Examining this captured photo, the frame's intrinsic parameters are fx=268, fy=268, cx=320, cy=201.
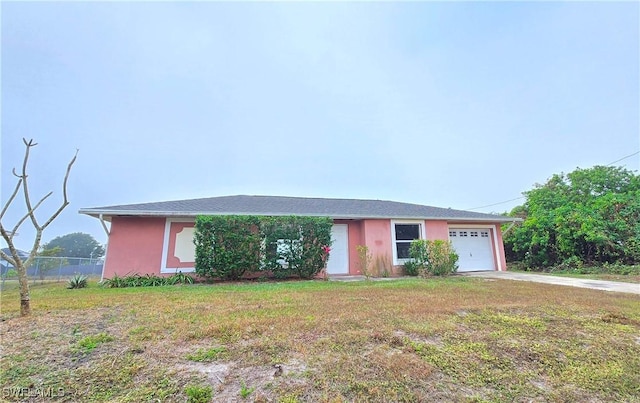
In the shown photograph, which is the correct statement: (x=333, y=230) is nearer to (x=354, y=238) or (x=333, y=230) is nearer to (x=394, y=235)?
(x=354, y=238)

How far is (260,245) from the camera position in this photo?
937cm

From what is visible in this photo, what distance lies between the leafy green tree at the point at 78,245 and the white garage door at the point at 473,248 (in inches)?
2287

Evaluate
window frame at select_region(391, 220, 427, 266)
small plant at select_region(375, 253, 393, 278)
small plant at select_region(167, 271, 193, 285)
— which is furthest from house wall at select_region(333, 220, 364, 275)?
small plant at select_region(167, 271, 193, 285)

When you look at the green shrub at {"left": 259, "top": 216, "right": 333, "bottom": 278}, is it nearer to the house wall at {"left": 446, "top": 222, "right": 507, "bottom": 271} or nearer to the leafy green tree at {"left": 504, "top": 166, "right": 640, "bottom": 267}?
the house wall at {"left": 446, "top": 222, "right": 507, "bottom": 271}

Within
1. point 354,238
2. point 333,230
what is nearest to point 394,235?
point 354,238

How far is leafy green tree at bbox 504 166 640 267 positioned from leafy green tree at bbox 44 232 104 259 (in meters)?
61.1

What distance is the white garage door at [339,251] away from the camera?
36.8 feet

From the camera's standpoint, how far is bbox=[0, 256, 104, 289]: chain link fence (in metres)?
11.0

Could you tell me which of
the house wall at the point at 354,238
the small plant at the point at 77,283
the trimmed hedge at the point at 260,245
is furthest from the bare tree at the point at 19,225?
the house wall at the point at 354,238

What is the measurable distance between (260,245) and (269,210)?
6.19ft

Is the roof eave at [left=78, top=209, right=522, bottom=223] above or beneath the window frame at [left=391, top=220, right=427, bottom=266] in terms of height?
above

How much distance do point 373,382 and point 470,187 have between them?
2952 centimetres

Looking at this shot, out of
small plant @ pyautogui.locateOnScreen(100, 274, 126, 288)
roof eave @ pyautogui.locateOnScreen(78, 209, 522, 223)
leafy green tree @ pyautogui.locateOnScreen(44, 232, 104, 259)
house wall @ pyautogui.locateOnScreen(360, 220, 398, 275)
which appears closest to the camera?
small plant @ pyautogui.locateOnScreen(100, 274, 126, 288)

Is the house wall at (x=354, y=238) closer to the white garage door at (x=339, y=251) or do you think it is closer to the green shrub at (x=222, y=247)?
the white garage door at (x=339, y=251)
